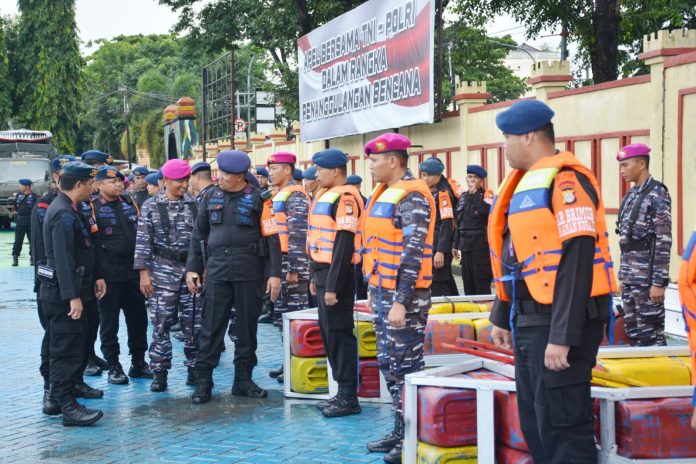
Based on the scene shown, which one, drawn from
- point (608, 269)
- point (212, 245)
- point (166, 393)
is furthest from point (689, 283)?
point (166, 393)

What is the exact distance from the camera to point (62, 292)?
23.7 ft

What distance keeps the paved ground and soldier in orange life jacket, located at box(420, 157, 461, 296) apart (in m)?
2.65

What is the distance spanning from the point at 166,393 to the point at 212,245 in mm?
1415

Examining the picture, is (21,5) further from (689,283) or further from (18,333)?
(689,283)

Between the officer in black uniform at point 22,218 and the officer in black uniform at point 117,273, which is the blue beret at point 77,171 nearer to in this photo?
the officer in black uniform at point 117,273

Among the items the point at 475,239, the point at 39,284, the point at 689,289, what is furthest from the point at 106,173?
the point at 689,289

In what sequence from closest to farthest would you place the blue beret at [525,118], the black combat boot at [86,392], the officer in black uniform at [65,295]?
the blue beret at [525,118]
the officer in black uniform at [65,295]
the black combat boot at [86,392]

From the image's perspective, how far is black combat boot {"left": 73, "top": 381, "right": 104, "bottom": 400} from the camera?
831 centimetres

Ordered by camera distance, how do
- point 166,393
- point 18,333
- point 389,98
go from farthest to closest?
1. point 389,98
2. point 18,333
3. point 166,393

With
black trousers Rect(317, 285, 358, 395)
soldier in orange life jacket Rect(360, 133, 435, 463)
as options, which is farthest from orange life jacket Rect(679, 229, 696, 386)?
black trousers Rect(317, 285, 358, 395)

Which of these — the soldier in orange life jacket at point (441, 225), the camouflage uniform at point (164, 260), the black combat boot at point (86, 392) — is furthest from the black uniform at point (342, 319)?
the soldier in orange life jacket at point (441, 225)

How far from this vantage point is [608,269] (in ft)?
14.5

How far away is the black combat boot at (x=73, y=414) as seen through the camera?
7309 mm

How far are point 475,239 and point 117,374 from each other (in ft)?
14.4
